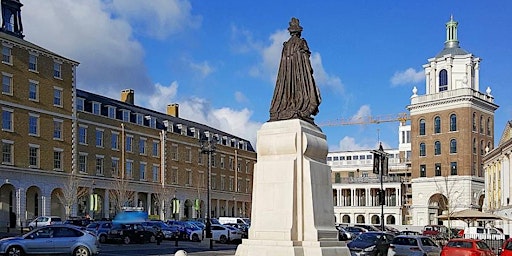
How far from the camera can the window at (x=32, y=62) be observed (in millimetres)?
58219

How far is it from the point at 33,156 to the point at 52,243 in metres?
34.7

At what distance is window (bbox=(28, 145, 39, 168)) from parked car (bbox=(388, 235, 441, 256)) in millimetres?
38728

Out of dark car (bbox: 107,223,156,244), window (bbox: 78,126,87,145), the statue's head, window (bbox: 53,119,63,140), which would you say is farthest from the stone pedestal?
window (bbox: 78,126,87,145)

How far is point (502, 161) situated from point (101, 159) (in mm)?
41512

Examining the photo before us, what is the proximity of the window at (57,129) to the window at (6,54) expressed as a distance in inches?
309

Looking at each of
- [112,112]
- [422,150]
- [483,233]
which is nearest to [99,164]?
[112,112]

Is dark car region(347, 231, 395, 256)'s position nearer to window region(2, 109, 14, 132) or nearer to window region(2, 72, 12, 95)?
window region(2, 109, 14, 132)

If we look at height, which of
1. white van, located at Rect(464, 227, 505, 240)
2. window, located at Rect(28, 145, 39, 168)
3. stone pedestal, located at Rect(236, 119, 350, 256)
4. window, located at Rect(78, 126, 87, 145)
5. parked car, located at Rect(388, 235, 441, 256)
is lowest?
white van, located at Rect(464, 227, 505, 240)

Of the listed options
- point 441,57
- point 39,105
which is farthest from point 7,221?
point 441,57

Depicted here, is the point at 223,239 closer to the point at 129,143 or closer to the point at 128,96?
the point at 129,143

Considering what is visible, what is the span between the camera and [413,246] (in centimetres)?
2964

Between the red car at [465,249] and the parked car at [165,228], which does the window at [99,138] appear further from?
the red car at [465,249]

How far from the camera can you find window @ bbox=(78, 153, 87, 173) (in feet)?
215

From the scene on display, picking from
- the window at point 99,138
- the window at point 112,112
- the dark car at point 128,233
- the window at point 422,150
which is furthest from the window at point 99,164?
the window at point 422,150
